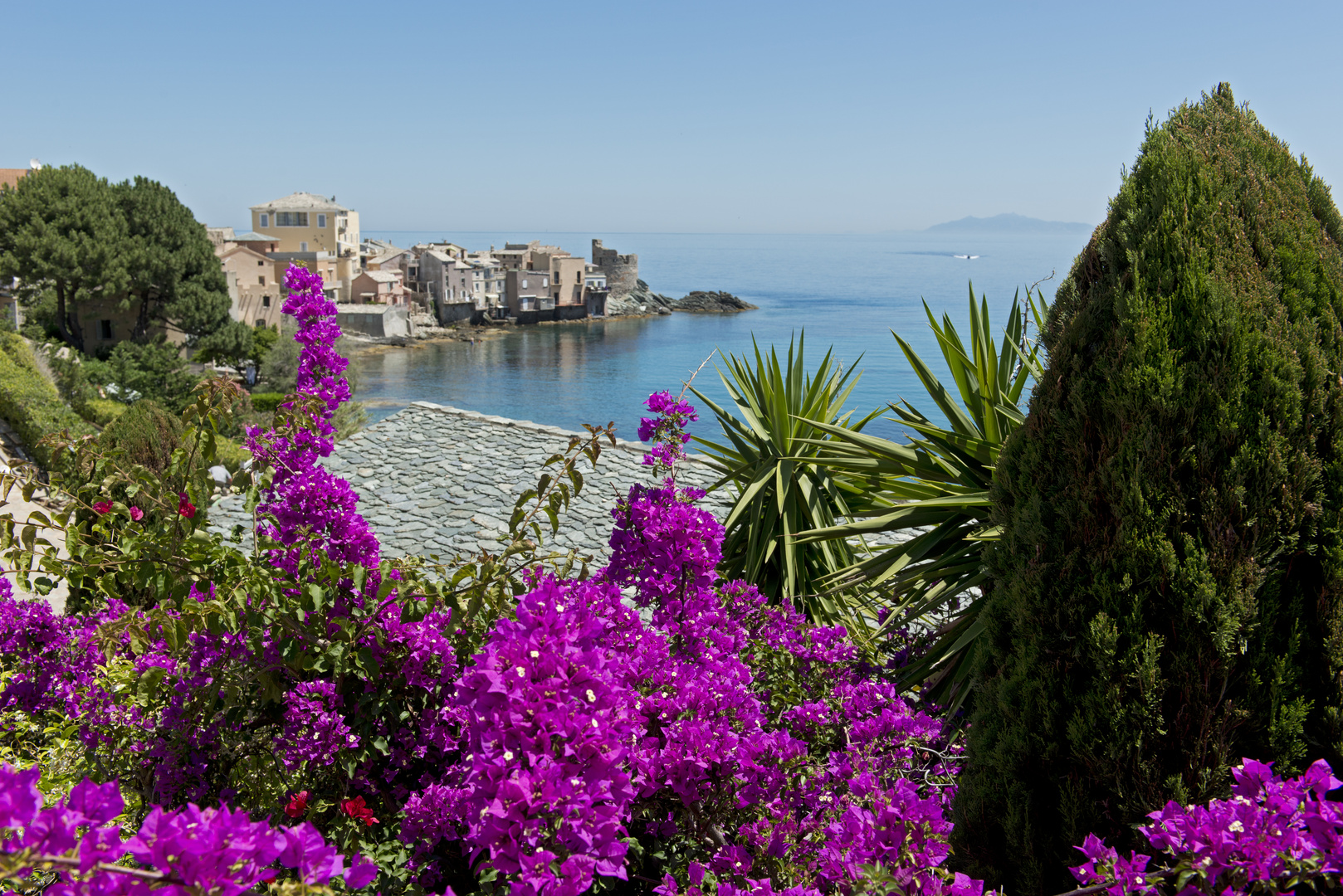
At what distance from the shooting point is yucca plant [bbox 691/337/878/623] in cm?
506

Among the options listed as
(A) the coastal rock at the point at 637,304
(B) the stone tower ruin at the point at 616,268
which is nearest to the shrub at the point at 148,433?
(A) the coastal rock at the point at 637,304

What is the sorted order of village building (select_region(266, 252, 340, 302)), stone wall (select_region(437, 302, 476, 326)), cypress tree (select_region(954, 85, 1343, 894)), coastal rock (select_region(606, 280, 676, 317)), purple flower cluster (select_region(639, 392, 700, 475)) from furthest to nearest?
coastal rock (select_region(606, 280, 676, 317)) < stone wall (select_region(437, 302, 476, 326)) < village building (select_region(266, 252, 340, 302)) < purple flower cluster (select_region(639, 392, 700, 475)) < cypress tree (select_region(954, 85, 1343, 894))

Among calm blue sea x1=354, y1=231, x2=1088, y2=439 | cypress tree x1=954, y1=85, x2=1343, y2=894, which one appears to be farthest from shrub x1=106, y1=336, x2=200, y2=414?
cypress tree x1=954, y1=85, x2=1343, y2=894

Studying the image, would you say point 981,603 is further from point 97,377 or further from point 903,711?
point 97,377

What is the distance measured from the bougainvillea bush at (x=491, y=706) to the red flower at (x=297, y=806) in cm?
4

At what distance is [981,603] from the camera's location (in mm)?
3795

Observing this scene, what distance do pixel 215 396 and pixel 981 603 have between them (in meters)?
3.20

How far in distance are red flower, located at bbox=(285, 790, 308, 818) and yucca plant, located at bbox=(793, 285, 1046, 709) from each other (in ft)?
8.48

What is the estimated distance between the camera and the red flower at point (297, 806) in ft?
7.34

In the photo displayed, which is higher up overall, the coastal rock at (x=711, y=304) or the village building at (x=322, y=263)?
the village building at (x=322, y=263)

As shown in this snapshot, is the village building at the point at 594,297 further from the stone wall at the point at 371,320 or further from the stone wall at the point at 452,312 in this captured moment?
the stone wall at the point at 371,320

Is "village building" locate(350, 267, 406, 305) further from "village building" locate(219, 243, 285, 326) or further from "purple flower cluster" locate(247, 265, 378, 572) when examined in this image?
"purple flower cluster" locate(247, 265, 378, 572)

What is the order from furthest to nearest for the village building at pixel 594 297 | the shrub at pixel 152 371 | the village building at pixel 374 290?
the village building at pixel 594 297
the village building at pixel 374 290
the shrub at pixel 152 371

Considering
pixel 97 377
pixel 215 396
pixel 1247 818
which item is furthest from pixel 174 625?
pixel 97 377
